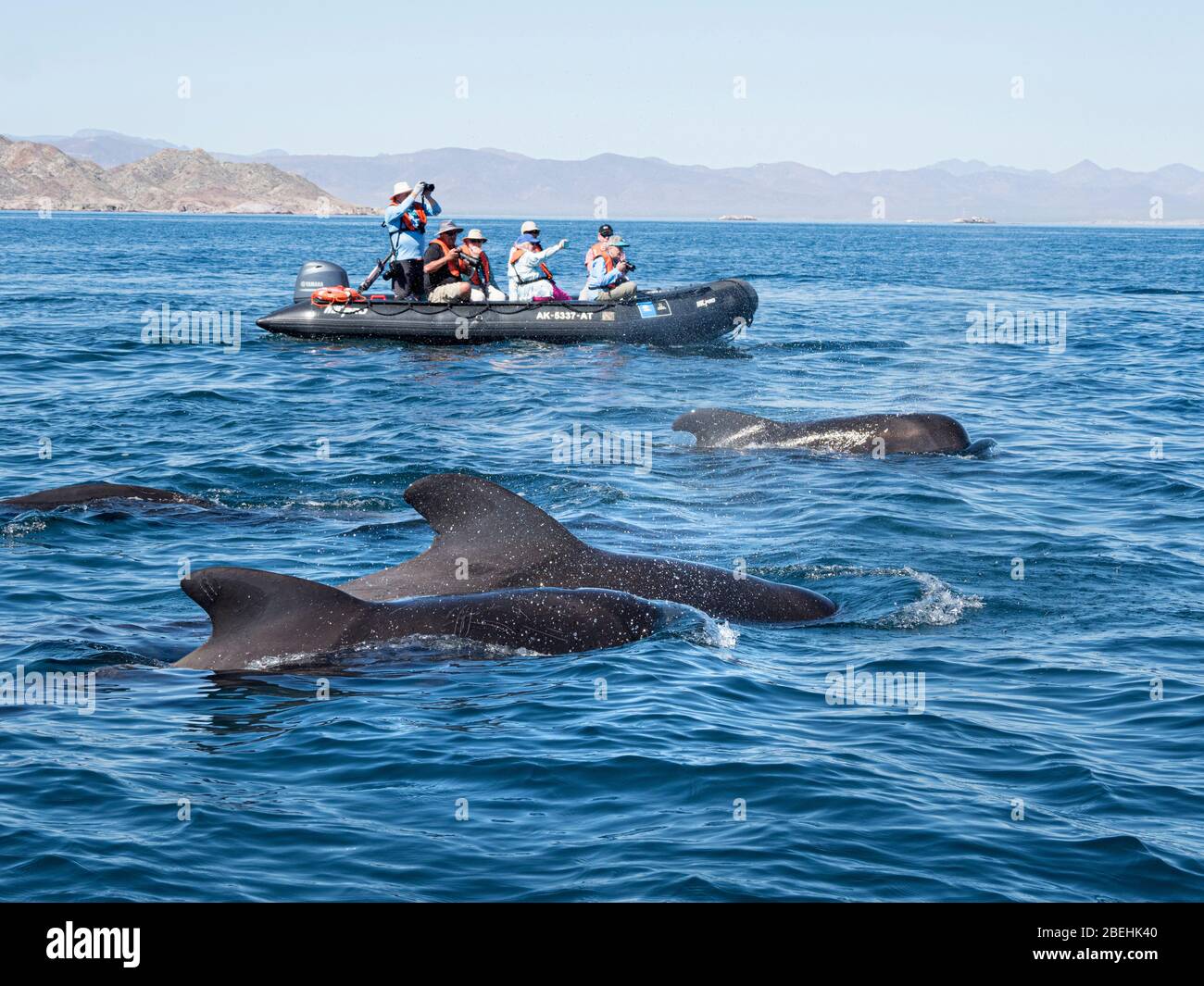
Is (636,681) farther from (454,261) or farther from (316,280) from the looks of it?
(316,280)

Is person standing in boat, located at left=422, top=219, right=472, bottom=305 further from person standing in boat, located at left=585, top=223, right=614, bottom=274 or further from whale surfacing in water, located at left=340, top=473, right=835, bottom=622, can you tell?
whale surfacing in water, located at left=340, top=473, right=835, bottom=622

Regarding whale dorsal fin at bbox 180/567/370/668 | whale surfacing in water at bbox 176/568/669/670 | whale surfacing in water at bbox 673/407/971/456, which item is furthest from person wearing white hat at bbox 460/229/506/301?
whale dorsal fin at bbox 180/567/370/668

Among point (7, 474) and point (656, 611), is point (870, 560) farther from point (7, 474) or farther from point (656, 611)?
point (7, 474)

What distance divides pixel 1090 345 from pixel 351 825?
1234 inches

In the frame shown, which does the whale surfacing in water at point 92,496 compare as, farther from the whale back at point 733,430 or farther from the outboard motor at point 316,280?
the outboard motor at point 316,280

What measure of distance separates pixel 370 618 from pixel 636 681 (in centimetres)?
181

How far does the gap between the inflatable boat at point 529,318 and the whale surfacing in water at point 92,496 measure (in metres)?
15.7

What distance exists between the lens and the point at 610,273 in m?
31.2

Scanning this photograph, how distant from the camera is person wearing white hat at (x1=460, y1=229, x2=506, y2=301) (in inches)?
Result: 1173

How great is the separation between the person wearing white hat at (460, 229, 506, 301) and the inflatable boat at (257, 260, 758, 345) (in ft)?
1.81

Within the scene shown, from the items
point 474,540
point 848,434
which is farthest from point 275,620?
point 848,434

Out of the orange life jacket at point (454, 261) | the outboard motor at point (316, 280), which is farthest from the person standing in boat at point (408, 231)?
the outboard motor at point (316, 280)

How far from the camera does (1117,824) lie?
7.33 metres

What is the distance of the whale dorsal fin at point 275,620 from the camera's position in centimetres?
902
